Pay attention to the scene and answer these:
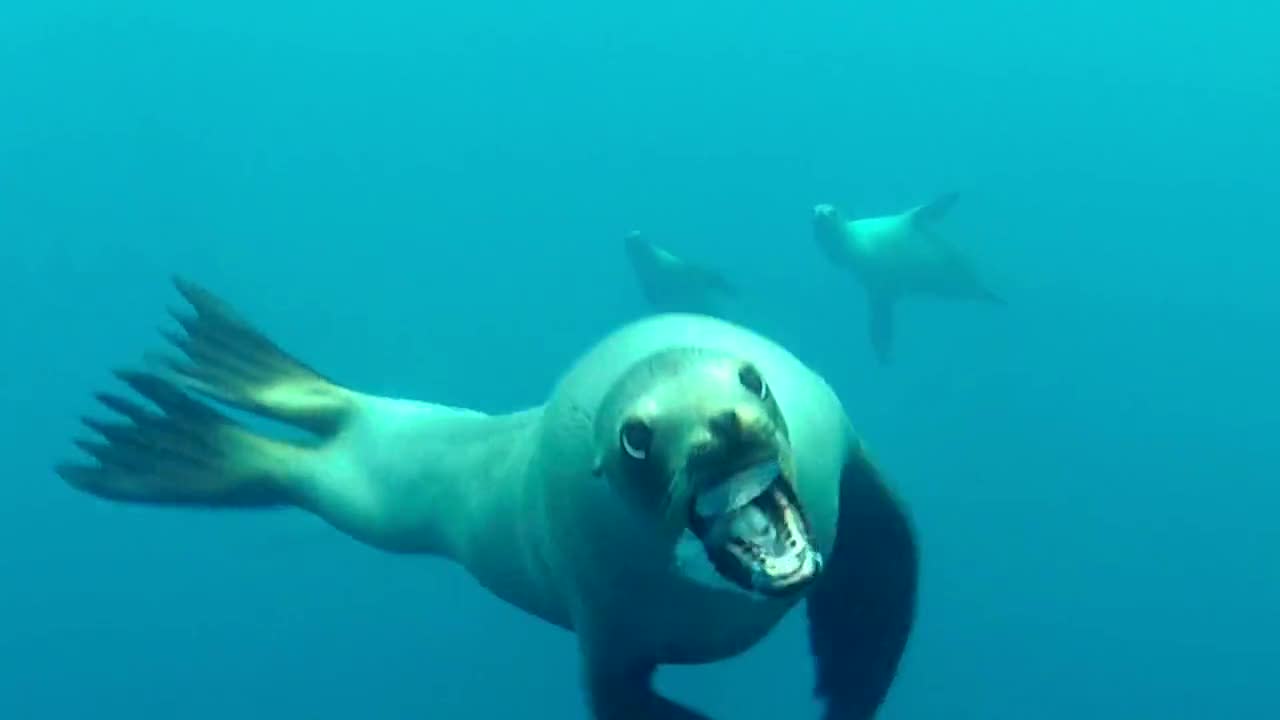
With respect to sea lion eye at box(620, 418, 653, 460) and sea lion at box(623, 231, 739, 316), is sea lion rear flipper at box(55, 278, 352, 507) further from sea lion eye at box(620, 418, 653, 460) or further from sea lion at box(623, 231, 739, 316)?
sea lion at box(623, 231, 739, 316)

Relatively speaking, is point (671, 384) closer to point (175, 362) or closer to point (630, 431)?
point (630, 431)

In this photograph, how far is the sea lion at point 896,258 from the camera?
11.0 meters

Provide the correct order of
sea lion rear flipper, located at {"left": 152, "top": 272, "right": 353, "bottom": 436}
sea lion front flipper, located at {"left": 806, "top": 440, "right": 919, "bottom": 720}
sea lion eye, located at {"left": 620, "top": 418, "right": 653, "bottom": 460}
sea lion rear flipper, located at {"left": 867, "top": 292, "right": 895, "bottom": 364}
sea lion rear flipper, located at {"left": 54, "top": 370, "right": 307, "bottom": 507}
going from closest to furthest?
sea lion eye, located at {"left": 620, "top": 418, "right": 653, "bottom": 460} → sea lion front flipper, located at {"left": 806, "top": 440, "right": 919, "bottom": 720} → sea lion rear flipper, located at {"left": 54, "top": 370, "right": 307, "bottom": 507} → sea lion rear flipper, located at {"left": 152, "top": 272, "right": 353, "bottom": 436} → sea lion rear flipper, located at {"left": 867, "top": 292, "right": 895, "bottom": 364}

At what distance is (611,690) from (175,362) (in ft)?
8.52

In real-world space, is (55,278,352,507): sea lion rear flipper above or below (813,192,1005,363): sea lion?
below

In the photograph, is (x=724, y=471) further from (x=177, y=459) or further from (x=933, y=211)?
(x=933, y=211)

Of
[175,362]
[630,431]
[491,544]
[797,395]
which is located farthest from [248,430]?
[630,431]

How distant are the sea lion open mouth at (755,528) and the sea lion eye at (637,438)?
141 millimetres

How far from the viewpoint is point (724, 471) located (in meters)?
2.53

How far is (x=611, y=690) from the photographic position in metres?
3.62

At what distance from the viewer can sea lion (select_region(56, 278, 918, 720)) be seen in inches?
101

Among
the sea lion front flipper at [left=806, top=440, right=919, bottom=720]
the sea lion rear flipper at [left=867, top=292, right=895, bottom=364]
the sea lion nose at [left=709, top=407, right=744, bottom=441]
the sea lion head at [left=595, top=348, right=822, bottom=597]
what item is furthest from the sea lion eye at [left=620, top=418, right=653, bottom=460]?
the sea lion rear flipper at [left=867, top=292, right=895, bottom=364]

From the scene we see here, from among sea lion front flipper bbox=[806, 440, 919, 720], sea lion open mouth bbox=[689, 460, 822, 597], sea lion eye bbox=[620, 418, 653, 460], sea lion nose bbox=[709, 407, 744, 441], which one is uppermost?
sea lion front flipper bbox=[806, 440, 919, 720]

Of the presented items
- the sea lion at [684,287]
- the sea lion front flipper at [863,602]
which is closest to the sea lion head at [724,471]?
the sea lion front flipper at [863,602]
